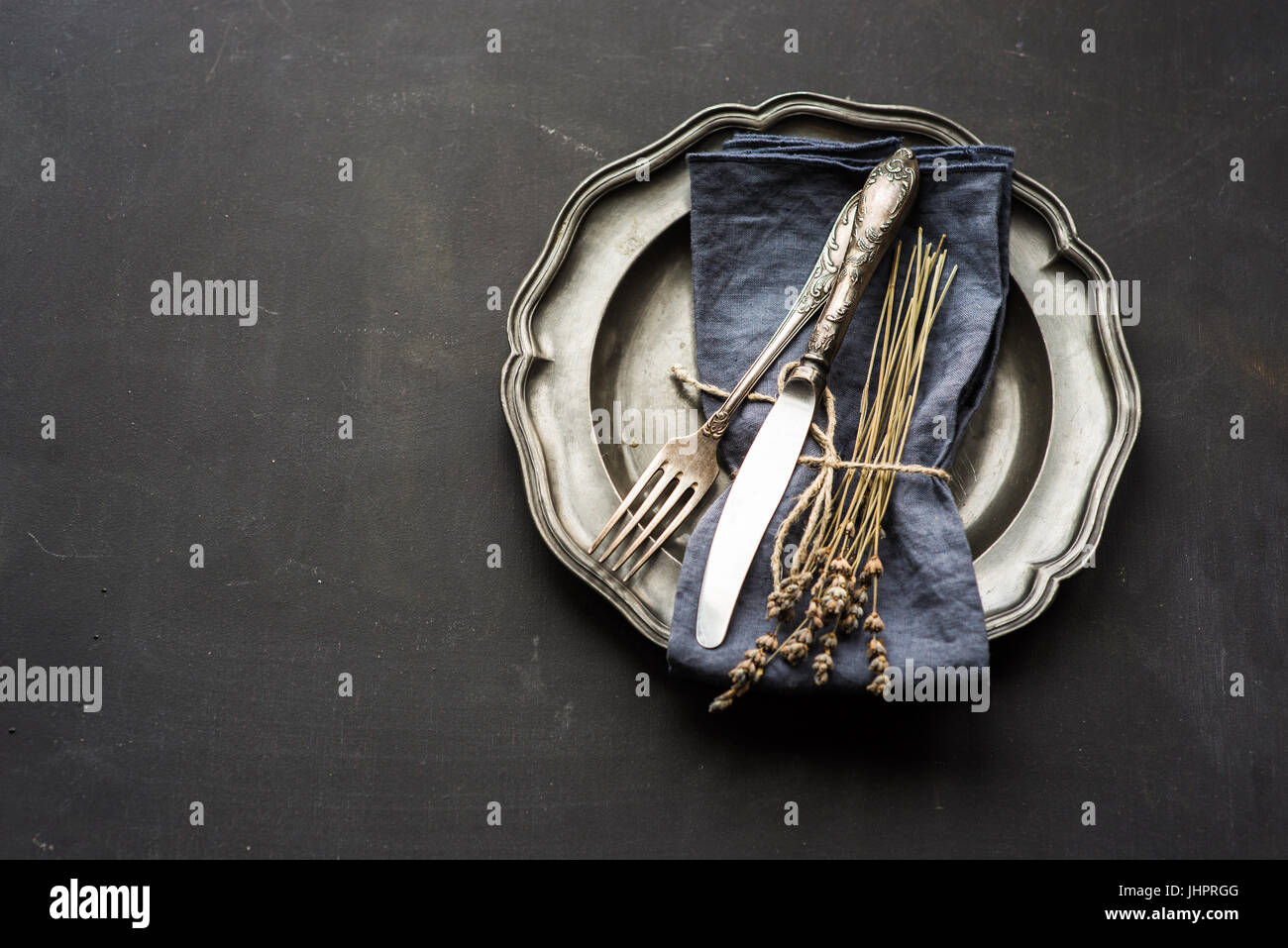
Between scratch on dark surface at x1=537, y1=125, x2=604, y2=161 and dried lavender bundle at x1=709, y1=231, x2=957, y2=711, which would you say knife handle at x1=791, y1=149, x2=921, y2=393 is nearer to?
dried lavender bundle at x1=709, y1=231, x2=957, y2=711

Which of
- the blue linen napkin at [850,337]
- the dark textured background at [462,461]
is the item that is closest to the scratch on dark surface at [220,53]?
the dark textured background at [462,461]

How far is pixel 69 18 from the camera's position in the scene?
95 cm

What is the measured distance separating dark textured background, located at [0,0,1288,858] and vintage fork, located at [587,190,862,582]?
0.10 metres

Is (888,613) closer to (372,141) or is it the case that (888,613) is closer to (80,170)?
(372,141)

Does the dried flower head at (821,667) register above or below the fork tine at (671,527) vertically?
below

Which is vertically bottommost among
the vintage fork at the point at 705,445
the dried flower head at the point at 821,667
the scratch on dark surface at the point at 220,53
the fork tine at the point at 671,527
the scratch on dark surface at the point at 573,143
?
the dried flower head at the point at 821,667

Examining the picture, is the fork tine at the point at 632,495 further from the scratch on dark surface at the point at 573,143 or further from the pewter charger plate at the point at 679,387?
the scratch on dark surface at the point at 573,143

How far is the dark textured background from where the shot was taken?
33.0 inches

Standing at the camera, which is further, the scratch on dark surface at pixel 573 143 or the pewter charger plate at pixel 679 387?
the scratch on dark surface at pixel 573 143

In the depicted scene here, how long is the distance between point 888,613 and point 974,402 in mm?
185

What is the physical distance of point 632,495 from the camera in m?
0.82

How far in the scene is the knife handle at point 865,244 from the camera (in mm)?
826

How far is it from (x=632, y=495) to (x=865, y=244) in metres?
0.27

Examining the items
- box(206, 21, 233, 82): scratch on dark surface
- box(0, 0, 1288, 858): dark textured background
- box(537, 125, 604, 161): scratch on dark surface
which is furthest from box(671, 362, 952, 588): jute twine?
box(206, 21, 233, 82): scratch on dark surface
